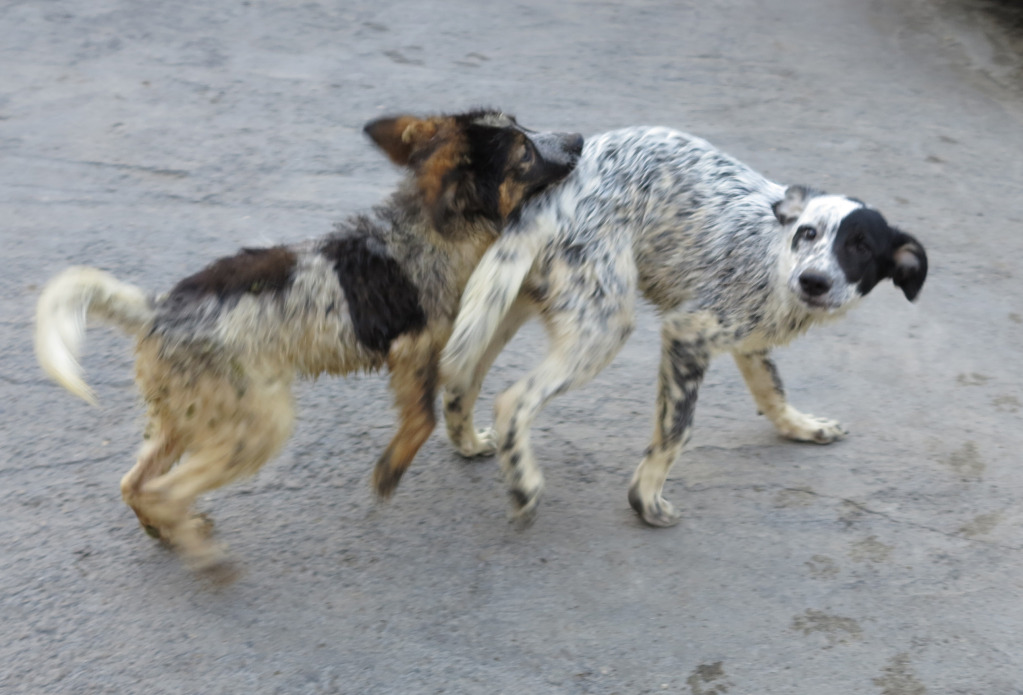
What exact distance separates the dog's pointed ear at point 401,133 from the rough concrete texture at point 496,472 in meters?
1.20

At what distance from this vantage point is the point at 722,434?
4.42 metres

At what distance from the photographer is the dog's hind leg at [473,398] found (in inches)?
156

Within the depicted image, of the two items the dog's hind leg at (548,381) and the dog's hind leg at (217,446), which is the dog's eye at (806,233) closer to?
the dog's hind leg at (548,381)

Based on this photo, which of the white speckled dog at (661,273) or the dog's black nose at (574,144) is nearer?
the white speckled dog at (661,273)

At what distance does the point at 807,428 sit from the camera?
14.1 ft

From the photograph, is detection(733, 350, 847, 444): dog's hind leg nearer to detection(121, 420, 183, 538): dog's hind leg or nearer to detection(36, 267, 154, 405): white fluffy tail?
detection(121, 420, 183, 538): dog's hind leg

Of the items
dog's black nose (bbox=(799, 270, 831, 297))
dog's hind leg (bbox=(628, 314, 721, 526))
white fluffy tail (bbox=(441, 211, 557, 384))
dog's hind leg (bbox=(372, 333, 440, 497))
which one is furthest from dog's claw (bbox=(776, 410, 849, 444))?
dog's hind leg (bbox=(372, 333, 440, 497))

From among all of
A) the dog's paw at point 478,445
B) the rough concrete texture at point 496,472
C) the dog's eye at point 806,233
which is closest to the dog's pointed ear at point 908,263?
the dog's eye at point 806,233

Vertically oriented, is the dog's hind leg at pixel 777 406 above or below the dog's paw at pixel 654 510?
above

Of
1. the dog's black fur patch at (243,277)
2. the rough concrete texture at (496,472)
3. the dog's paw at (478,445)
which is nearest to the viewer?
the rough concrete texture at (496,472)

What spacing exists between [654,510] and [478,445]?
0.81 metres

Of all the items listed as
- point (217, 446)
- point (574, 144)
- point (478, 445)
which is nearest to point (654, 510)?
point (478, 445)

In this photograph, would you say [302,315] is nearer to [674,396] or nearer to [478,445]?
[478,445]

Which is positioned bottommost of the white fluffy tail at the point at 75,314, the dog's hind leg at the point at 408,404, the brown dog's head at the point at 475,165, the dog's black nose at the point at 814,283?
the dog's hind leg at the point at 408,404
